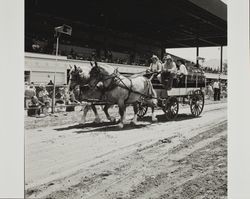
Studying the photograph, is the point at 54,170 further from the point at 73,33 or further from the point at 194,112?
the point at 194,112

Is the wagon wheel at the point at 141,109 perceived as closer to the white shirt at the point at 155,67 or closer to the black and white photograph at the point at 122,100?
the black and white photograph at the point at 122,100

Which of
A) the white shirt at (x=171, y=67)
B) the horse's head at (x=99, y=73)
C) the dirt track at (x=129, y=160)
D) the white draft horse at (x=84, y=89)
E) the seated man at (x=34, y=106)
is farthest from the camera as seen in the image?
the white shirt at (x=171, y=67)

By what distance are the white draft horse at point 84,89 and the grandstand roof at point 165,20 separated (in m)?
0.42

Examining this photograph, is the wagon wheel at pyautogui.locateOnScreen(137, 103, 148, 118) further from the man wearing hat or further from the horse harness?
the man wearing hat

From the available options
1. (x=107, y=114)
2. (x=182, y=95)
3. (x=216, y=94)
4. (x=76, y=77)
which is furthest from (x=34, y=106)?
(x=216, y=94)

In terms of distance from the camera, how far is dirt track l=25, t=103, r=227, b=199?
102 inches

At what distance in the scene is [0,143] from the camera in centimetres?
263

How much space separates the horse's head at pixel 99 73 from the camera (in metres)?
2.95

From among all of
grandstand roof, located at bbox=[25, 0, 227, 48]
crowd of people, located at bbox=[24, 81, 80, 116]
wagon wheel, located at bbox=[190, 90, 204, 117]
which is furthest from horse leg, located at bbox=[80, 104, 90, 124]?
wagon wheel, located at bbox=[190, 90, 204, 117]

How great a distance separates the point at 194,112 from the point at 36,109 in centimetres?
159

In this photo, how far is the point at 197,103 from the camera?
3432 mm

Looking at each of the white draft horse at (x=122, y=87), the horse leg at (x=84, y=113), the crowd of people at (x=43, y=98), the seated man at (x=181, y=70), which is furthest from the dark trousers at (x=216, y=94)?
the crowd of people at (x=43, y=98)

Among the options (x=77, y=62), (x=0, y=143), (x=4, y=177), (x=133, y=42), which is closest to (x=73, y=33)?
(x=77, y=62)

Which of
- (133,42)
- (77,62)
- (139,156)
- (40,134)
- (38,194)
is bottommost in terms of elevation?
(38,194)
